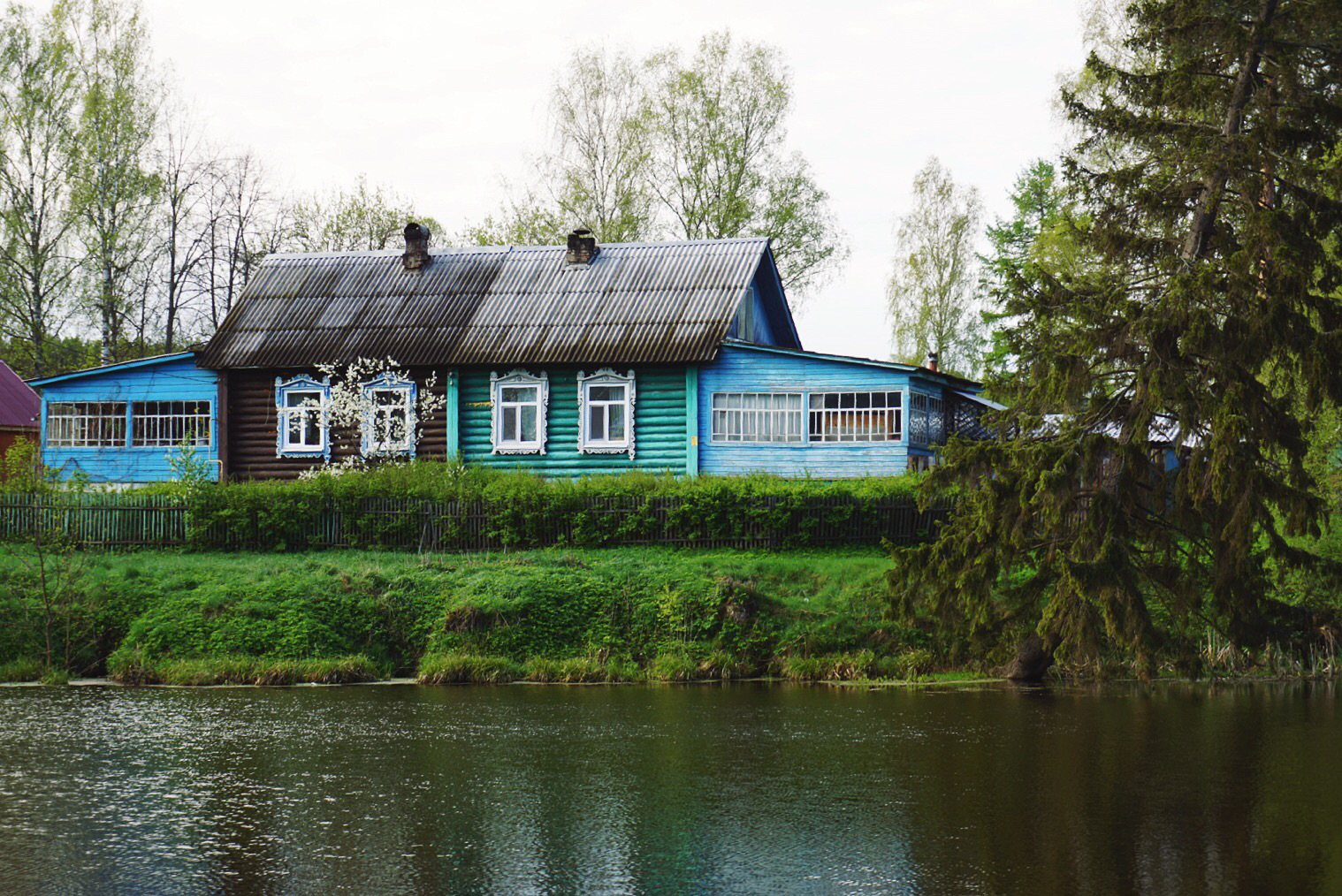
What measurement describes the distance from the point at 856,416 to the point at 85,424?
1734 centimetres

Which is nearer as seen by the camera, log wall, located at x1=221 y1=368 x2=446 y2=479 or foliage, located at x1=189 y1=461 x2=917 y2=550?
foliage, located at x1=189 y1=461 x2=917 y2=550

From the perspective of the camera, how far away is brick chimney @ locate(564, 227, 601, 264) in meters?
31.1

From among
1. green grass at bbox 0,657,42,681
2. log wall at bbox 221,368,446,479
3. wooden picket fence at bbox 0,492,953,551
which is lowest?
green grass at bbox 0,657,42,681

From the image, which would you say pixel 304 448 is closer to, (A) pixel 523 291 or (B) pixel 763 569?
(A) pixel 523 291

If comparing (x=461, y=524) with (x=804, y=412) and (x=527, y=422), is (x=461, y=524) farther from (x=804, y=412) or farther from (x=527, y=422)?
(x=804, y=412)

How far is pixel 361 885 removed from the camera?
760 centimetres

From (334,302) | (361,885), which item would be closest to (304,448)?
(334,302)

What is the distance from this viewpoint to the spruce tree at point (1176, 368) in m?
15.1

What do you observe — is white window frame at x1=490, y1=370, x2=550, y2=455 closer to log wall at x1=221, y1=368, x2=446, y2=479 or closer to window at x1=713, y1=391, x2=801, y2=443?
log wall at x1=221, y1=368, x2=446, y2=479

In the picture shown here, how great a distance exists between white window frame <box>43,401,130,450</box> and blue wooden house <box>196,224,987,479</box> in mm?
2487

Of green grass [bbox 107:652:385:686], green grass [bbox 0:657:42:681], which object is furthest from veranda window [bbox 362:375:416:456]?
green grass [bbox 0:657:42:681]

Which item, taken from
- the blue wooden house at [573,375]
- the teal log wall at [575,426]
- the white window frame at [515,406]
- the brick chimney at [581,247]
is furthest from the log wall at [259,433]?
the brick chimney at [581,247]

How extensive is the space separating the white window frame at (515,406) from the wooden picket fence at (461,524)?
5791mm

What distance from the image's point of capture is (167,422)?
30.3 meters
